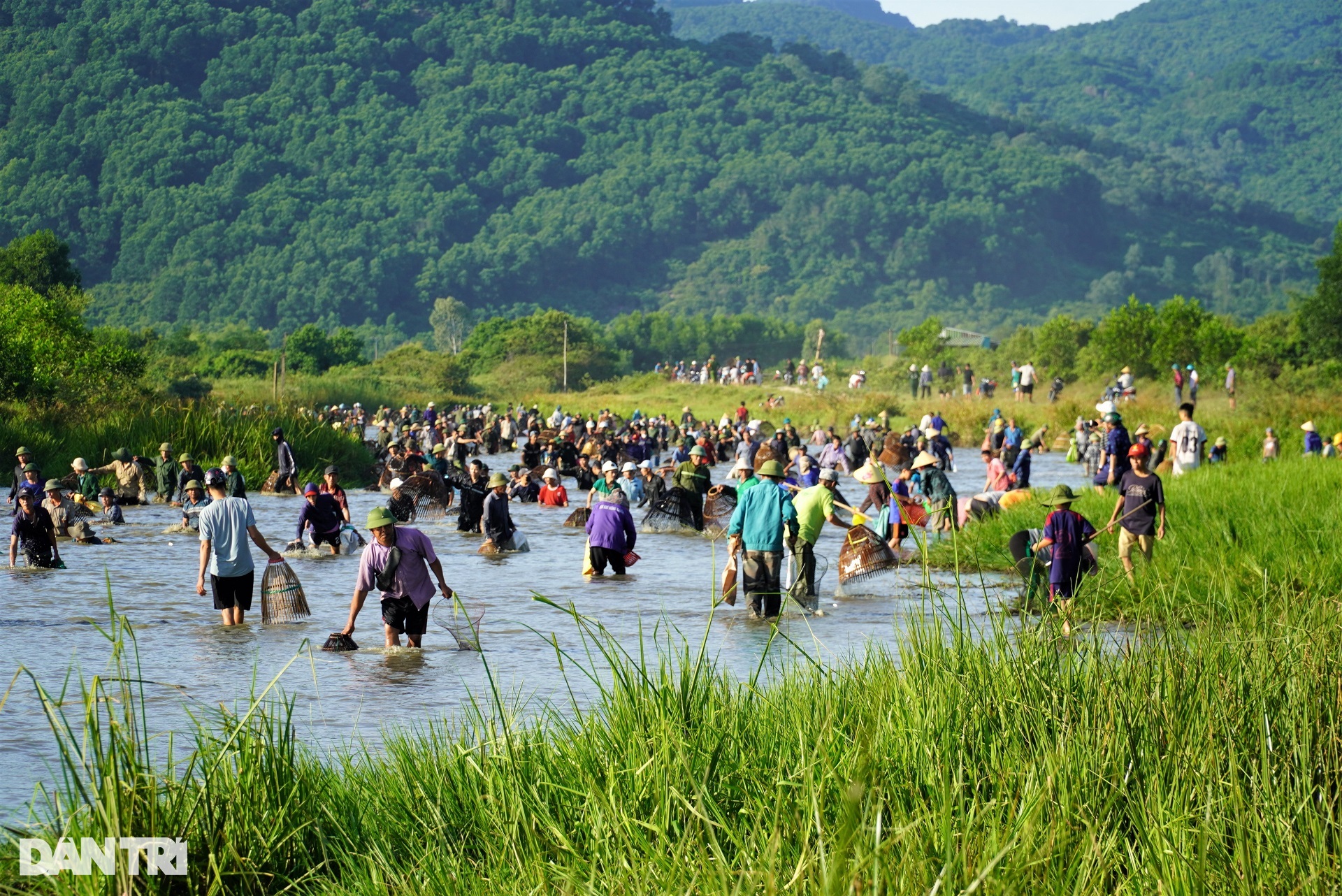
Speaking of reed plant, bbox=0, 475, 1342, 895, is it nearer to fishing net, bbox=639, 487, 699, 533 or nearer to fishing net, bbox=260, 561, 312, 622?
fishing net, bbox=260, 561, 312, 622

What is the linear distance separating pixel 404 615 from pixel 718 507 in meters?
10.7

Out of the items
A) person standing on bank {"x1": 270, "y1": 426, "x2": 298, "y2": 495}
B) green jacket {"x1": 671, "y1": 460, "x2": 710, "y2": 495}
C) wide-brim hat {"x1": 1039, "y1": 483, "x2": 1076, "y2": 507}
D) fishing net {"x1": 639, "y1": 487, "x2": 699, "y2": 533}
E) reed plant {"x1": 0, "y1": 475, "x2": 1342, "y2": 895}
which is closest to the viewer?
reed plant {"x1": 0, "y1": 475, "x2": 1342, "y2": 895}

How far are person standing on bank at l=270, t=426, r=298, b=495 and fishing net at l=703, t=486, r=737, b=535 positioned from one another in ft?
26.0

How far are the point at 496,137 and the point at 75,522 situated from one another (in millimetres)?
184555

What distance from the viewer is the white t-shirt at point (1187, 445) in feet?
66.8

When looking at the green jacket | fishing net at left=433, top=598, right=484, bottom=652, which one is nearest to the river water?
fishing net at left=433, top=598, right=484, bottom=652

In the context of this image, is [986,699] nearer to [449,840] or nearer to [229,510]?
[449,840]

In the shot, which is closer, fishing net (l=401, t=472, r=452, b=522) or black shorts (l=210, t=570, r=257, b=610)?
black shorts (l=210, t=570, r=257, b=610)

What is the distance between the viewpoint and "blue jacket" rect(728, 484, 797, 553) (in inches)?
479

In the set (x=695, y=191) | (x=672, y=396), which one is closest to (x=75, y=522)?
(x=672, y=396)

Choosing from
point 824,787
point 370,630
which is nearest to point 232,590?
point 370,630

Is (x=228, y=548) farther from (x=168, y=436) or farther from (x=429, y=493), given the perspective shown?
(x=168, y=436)

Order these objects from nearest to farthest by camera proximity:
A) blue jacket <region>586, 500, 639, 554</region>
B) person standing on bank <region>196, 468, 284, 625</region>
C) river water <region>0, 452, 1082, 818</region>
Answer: river water <region>0, 452, 1082, 818</region> < person standing on bank <region>196, 468, 284, 625</region> < blue jacket <region>586, 500, 639, 554</region>

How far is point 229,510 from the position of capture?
11414mm
